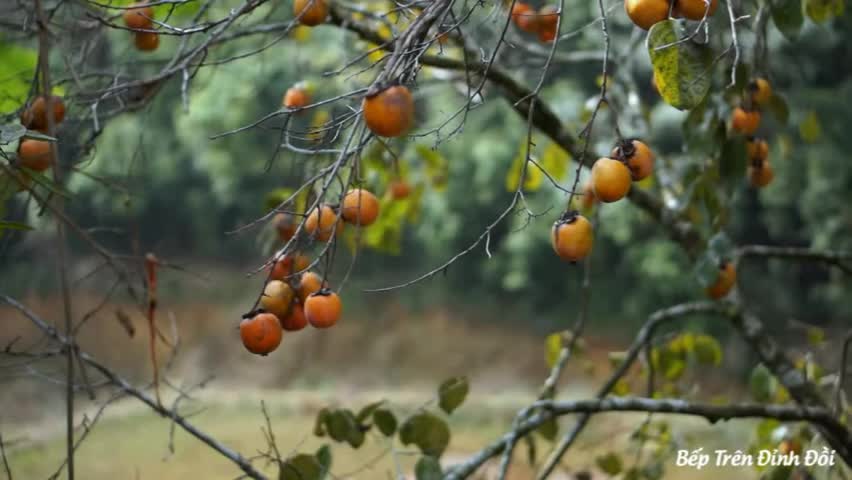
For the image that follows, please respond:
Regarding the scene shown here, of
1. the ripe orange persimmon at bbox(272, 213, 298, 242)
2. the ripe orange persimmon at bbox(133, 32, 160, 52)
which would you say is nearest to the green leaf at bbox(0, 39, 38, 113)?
the ripe orange persimmon at bbox(133, 32, 160, 52)

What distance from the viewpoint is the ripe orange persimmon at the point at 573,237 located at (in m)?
0.74

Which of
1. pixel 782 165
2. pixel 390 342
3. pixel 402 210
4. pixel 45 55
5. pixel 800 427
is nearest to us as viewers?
pixel 45 55

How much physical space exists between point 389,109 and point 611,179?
0.70ft

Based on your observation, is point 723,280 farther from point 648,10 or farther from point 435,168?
point 435,168

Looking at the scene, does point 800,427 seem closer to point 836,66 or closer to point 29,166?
point 29,166

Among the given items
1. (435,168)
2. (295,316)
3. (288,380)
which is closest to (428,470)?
(295,316)

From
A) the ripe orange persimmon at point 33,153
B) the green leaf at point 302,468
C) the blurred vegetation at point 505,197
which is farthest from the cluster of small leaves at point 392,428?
the blurred vegetation at point 505,197

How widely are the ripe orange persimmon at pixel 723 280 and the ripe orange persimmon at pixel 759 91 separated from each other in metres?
0.21

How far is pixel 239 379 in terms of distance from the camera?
6.06 meters

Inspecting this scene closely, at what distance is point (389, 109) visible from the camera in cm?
59

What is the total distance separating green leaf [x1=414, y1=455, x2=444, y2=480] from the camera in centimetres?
102

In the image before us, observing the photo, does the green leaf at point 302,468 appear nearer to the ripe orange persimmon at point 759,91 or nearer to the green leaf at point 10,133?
the green leaf at point 10,133

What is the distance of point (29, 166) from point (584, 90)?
4.61 meters

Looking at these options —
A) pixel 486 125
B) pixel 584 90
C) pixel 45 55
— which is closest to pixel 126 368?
pixel 486 125
